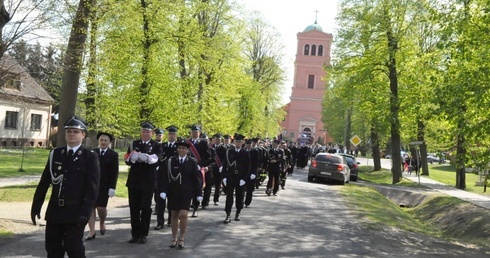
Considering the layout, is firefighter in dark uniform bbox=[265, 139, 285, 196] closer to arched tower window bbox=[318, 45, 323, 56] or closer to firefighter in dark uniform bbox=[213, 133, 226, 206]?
firefighter in dark uniform bbox=[213, 133, 226, 206]

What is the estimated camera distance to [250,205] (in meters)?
16.1

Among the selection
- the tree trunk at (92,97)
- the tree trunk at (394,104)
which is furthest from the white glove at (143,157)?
the tree trunk at (394,104)

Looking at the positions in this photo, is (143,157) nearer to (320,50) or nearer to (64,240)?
(64,240)

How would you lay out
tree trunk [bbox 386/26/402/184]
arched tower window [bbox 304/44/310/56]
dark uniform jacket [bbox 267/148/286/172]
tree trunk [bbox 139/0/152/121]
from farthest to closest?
1. arched tower window [bbox 304/44/310/56]
2. tree trunk [bbox 386/26/402/184]
3. tree trunk [bbox 139/0/152/121]
4. dark uniform jacket [bbox 267/148/286/172]

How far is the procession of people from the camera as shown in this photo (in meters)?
6.05

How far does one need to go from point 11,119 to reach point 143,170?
36.9 m

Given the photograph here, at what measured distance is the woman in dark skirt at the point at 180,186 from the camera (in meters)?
9.00

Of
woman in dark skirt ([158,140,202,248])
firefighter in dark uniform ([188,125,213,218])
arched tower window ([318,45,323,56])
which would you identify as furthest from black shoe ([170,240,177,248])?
arched tower window ([318,45,323,56])

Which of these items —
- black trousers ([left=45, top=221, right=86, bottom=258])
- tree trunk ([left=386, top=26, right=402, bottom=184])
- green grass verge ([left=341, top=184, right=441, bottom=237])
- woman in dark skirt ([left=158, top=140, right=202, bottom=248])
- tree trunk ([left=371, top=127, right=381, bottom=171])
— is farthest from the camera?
A: tree trunk ([left=371, top=127, right=381, bottom=171])

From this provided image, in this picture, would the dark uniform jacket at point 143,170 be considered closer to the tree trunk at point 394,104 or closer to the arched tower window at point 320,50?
the tree trunk at point 394,104

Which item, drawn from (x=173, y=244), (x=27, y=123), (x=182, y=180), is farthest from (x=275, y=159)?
(x=27, y=123)

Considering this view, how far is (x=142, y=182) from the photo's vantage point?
9508mm

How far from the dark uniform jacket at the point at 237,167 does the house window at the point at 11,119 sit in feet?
111

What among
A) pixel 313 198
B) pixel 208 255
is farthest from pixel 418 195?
pixel 208 255
